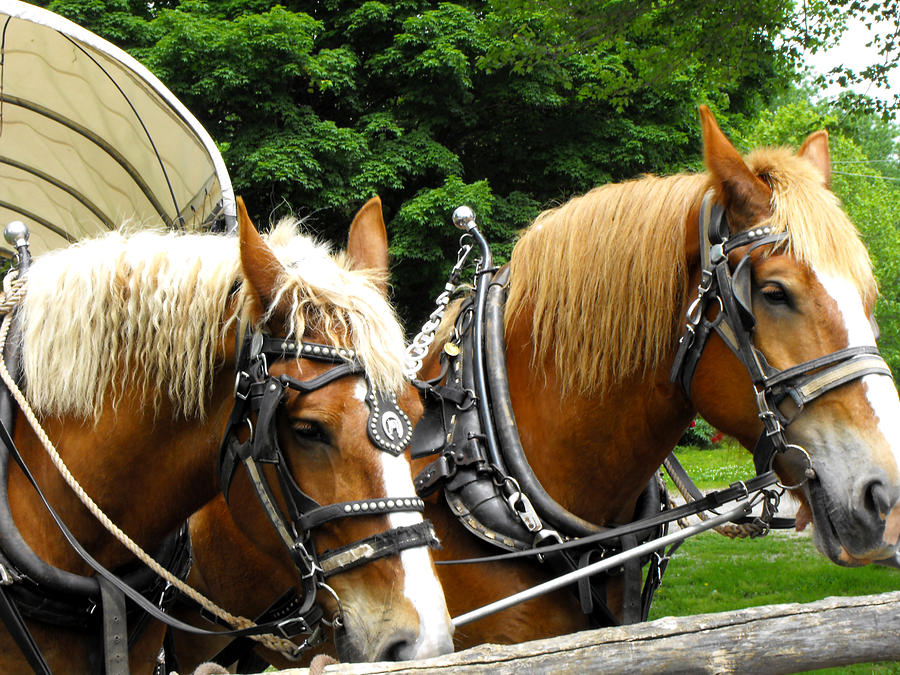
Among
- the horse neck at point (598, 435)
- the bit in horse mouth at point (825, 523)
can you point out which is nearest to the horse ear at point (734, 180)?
the horse neck at point (598, 435)

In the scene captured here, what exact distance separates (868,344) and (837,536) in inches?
18.2

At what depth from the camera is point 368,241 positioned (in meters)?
2.07

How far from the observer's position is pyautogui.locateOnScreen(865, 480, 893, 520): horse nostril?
165cm

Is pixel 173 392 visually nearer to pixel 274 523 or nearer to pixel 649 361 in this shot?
pixel 274 523

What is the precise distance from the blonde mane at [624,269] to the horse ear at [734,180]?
4 cm

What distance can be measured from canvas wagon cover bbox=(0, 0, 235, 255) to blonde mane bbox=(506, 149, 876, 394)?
134cm

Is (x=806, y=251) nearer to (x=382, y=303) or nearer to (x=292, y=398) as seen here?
(x=382, y=303)

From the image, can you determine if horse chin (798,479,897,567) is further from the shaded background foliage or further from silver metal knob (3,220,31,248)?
the shaded background foliage

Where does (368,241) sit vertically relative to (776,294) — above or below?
above

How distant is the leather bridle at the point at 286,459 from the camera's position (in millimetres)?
1496

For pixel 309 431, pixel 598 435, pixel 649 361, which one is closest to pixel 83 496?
pixel 309 431

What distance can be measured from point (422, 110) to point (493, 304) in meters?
8.64

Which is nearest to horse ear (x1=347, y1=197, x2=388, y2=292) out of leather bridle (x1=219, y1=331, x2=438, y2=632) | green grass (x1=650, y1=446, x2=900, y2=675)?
leather bridle (x1=219, y1=331, x2=438, y2=632)

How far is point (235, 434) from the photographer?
1.61 meters
